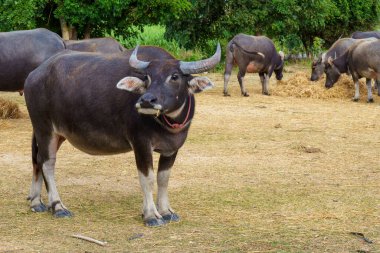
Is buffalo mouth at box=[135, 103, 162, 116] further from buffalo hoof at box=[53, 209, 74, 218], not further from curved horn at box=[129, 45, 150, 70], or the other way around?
buffalo hoof at box=[53, 209, 74, 218]

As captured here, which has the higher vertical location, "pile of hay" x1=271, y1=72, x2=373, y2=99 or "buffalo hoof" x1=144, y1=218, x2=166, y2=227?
"buffalo hoof" x1=144, y1=218, x2=166, y2=227

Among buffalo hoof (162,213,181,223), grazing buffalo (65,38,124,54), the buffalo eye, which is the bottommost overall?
grazing buffalo (65,38,124,54)

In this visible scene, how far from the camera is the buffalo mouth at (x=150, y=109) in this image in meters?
6.49

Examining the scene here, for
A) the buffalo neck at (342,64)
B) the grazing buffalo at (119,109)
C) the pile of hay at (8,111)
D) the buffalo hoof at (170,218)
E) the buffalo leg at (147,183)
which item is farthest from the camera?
the buffalo neck at (342,64)

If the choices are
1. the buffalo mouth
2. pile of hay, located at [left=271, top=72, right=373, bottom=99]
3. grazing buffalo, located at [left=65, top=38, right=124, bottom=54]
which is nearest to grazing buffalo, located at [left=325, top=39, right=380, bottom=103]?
pile of hay, located at [left=271, top=72, right=373, bottom=99]

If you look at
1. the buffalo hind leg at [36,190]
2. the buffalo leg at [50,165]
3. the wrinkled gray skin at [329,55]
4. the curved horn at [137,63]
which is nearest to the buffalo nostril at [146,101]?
the curved horn at [137,63]

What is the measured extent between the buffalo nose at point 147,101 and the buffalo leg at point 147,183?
1.96 feet

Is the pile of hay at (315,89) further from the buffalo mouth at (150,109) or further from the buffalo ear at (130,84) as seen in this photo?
the buffalo mouth at (150,109)

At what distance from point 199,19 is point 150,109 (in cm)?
2042

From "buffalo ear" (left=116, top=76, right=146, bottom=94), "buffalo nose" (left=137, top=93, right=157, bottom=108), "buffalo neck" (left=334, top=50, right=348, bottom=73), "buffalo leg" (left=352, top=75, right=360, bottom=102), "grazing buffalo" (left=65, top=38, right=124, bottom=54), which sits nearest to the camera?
"buffalo nose" (left=137, top=93, right=157, bottom=108)

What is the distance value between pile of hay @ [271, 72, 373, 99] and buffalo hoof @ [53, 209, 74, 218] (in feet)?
40.9

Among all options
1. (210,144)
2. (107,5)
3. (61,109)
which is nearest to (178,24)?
(107,5)

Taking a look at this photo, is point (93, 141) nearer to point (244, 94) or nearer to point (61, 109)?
point (61, 109)

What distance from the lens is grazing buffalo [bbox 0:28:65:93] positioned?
13031 mm
